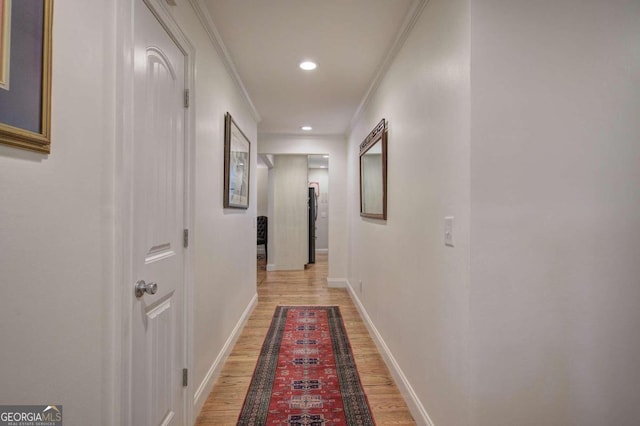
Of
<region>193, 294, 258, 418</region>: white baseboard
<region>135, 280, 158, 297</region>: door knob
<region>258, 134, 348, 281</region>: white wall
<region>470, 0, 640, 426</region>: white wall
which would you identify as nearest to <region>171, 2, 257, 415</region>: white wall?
<region>193, 294, 258, 418</region>: white baseboard

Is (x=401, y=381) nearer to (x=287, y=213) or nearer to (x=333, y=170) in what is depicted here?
(x=333, y=170)

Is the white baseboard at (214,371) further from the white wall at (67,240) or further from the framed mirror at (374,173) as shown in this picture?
the framed mirror at (374,173)

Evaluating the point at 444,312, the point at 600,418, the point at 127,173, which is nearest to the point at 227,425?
the point at 444,312

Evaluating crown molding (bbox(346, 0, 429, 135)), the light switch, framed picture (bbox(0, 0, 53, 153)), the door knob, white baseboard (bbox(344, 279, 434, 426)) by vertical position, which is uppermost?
crown molding (bbox(346, 0, 429, 135))

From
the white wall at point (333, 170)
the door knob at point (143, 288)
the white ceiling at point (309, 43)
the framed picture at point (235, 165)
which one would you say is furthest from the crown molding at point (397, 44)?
the door knob at point (143, 288)

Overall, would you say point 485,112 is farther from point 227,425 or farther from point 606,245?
point 227,425

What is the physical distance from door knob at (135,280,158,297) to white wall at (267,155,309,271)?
519 centimetres

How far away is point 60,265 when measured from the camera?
2.75ft

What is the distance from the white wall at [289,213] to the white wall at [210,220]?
11.3ft

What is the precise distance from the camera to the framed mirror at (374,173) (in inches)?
102

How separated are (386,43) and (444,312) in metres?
1.89

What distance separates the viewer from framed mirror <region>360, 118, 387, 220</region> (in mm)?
2596

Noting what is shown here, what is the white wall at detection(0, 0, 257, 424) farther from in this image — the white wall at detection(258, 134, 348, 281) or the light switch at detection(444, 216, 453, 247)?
the white wall at detection(258, 134, 348, 281)

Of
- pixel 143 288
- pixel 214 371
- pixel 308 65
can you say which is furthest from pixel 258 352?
pixel 308 65
